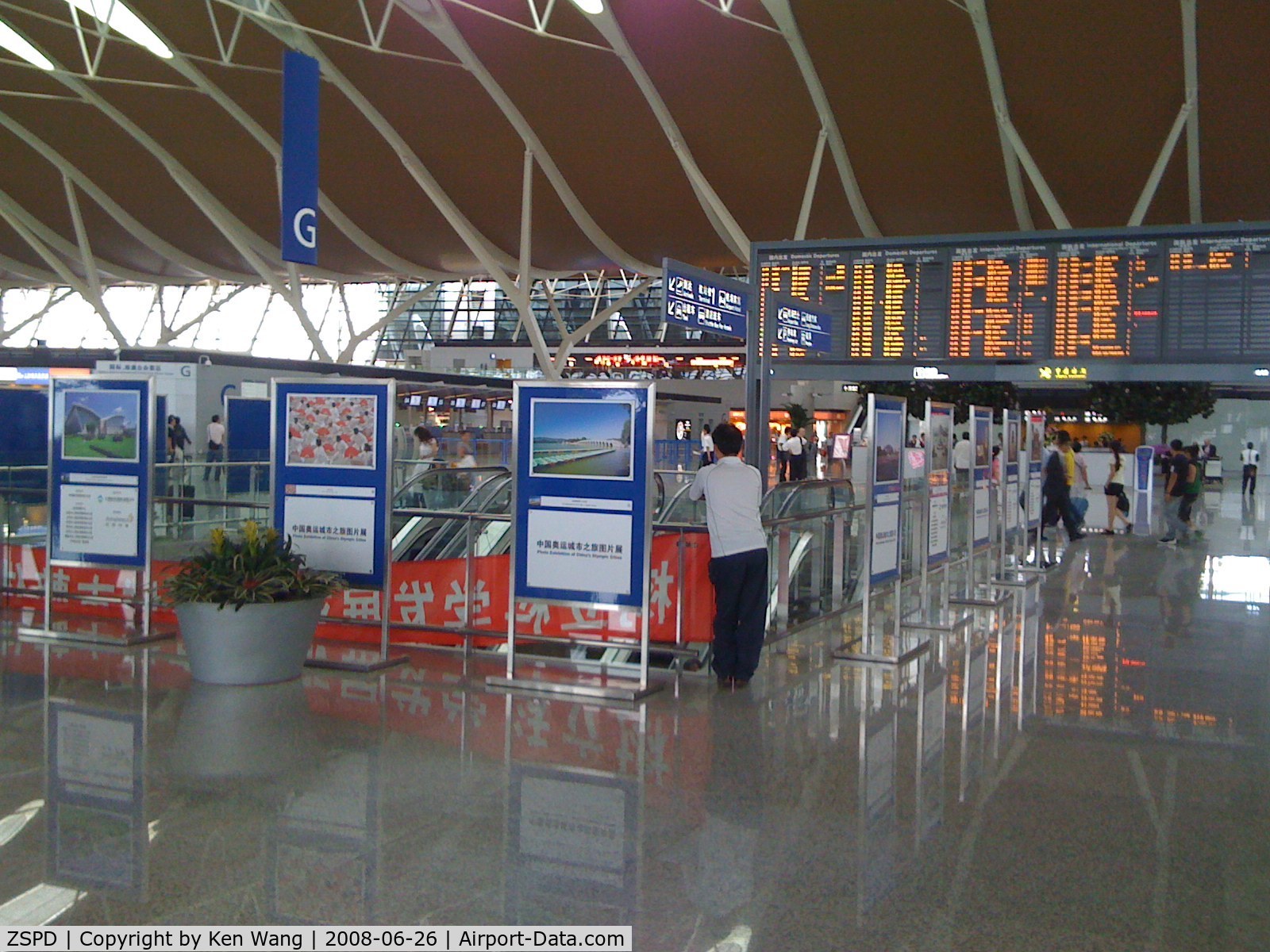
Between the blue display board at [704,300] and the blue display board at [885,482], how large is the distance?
175 centimetres

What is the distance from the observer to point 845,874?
4.12 m

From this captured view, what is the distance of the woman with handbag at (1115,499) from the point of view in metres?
18.5

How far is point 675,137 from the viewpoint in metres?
25.1

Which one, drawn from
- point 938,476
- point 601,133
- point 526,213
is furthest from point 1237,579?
point 526,213

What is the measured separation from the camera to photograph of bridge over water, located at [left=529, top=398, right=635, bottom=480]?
701 centimetres

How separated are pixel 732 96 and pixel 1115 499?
1110 centimetres

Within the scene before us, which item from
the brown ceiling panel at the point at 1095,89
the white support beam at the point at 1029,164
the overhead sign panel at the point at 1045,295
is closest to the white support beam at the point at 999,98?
the white support beam at the point at 1029,164

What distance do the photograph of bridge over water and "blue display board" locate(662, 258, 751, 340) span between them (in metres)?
2.01

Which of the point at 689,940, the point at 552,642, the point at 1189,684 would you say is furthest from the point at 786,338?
the point at 689,940

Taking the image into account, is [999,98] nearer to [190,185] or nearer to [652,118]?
[652,118]

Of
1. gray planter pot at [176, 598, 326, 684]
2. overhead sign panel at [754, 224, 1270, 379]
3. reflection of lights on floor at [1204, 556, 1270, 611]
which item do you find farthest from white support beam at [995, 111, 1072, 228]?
gray planter pot at [176, 598, 326, 684]

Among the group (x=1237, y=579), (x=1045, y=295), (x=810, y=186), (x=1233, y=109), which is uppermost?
(x=1233, y=109)

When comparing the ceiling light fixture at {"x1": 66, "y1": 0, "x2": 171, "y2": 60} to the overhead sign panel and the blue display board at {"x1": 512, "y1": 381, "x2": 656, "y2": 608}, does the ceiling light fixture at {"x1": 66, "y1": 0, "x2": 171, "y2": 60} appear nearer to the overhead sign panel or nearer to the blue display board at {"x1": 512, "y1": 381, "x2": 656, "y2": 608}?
the overhead sign panel

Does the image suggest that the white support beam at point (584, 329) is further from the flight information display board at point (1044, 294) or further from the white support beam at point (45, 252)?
the flight information display board at point (1044, 294)
